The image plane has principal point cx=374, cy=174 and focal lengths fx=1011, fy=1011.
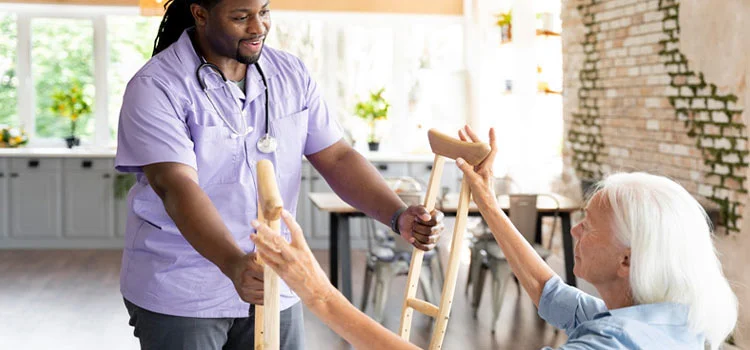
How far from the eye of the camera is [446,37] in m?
9.12

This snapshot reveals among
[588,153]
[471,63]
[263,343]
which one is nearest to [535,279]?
[263,343]

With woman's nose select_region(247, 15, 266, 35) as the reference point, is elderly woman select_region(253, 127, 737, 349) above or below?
below

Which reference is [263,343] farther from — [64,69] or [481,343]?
[64,69]

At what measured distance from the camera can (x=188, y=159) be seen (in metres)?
2.01

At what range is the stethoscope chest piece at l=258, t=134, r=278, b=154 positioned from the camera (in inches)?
83.4

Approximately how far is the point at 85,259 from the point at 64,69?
1860 mm

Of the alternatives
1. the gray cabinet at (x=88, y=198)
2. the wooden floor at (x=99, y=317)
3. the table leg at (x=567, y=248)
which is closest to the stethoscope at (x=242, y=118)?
the wooden floor at (x=99, y=317)

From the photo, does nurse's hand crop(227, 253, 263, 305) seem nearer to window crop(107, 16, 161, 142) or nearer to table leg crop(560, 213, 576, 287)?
table leg crop(560, 213, 576, 287)

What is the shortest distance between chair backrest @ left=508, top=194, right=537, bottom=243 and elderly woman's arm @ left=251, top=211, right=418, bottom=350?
389cm

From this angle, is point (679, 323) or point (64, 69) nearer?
point (679, 323)

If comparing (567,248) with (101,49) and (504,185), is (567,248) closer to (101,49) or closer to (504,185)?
(504,185)

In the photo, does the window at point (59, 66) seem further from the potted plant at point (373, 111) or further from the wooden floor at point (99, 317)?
the potted plant at point (373, 111)

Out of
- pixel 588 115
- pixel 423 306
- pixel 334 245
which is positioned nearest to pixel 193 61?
pixel 423 306

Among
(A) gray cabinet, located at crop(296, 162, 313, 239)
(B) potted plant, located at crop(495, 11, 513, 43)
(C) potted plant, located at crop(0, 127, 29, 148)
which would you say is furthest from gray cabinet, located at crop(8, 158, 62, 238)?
(B) potted plant, located at crop(495, 11, 513, 43)
